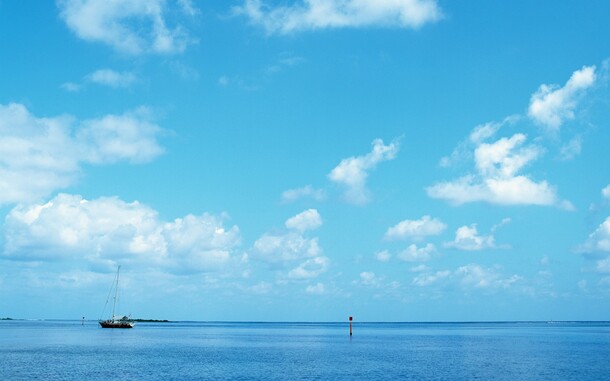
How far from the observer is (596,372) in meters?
76.1

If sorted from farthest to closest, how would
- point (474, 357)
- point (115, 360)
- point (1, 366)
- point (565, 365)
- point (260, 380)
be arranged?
point (474, 357), point (115, 360), point (565, 365), point (1, 366), point (260, 380)

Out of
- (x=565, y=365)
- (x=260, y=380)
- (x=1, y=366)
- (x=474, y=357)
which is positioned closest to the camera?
(x=260, y=380)

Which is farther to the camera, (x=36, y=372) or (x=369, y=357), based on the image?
(x=369, y=357)

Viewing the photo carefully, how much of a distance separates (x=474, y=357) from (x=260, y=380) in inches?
1913

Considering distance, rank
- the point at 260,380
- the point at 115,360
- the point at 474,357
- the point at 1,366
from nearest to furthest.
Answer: the point at 260,380, the point at 1,366, the point at 115,360, the point at 474,357

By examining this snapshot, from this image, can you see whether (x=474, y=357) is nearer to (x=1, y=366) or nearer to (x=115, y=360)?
(x=115, y=360)

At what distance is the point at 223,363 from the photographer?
296ft

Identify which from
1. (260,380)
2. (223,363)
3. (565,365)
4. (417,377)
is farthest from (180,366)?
(565,365)

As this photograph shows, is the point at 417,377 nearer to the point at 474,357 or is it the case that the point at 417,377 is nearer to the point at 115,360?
the point at 474,357

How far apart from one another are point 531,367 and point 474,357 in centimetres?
1898

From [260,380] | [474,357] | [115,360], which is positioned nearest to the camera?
[260,380]

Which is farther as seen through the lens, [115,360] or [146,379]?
[115,360]

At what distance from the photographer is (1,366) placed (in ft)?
264

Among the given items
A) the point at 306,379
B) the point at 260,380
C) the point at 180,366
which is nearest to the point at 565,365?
the point at 306,379
